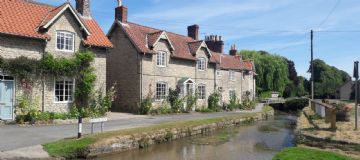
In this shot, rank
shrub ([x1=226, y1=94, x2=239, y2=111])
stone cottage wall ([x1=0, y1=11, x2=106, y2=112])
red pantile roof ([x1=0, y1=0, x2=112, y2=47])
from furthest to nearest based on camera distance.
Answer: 1. shrub ([x1=226, y1=94, x2=239, y2=111])
2. red pantile roof ([x1=0, y1=0, x2=112, y2=47])
3. stone cottage wall ([x1=0, y1=11, x2=106, y2=112])

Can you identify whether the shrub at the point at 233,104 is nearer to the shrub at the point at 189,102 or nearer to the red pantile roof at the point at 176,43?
the red pantile roof at the point at 176,43

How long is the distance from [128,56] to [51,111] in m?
10.8

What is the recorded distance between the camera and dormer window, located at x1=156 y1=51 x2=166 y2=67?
118ft

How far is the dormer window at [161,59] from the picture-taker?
35.9 meters

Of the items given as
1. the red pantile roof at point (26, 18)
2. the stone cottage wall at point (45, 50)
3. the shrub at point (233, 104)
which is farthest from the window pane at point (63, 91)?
the shrub at point (233, 104)

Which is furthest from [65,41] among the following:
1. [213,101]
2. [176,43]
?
[213,101]

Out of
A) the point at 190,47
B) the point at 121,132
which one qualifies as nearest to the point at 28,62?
the point at 121,132

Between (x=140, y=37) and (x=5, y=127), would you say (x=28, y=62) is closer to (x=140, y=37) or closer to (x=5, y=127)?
(x=5, y=127)

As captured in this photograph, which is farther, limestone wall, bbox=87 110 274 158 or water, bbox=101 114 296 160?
water, bbox=101 114 296 160

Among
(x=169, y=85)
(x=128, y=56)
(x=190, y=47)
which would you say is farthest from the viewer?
(x=190, y=47)

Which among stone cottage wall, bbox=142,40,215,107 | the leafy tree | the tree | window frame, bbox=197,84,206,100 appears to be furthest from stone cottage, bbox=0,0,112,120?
the tree

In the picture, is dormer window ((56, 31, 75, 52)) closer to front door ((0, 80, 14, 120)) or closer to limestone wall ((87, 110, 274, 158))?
front door ((0, 80, 14, 120))

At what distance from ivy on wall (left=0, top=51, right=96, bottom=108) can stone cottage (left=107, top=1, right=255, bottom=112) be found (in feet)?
21.7

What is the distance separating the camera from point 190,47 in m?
42.1
